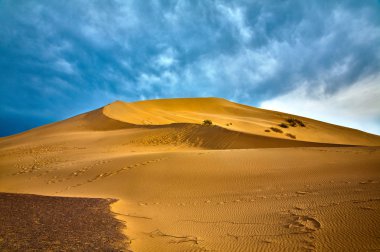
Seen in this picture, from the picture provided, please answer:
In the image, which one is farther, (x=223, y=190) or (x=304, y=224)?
(x=223, y=190)

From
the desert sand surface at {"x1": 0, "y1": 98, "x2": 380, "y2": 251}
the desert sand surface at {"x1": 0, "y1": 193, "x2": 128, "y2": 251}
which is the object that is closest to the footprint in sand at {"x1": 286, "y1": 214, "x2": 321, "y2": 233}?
the desert sand surface at {"x1": 0, "y1": 98, "x2": 380, "y2": 251}

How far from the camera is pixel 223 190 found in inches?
313

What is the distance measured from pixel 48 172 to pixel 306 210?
10731 mm

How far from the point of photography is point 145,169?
10438 millimetres

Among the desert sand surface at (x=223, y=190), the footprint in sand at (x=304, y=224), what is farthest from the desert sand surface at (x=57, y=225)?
the footprint in sand at (x=304, y=224)

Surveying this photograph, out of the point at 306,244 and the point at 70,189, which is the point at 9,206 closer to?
the point at 70,189

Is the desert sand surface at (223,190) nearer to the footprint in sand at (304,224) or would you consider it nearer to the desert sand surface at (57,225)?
the footprint in sand at (304,224)

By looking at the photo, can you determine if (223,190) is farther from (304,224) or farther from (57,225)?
(57,225)

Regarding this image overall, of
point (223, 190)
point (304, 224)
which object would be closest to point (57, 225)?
point (304, 224)

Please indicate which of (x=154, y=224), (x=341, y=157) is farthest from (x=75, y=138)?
(x=341, y=157)

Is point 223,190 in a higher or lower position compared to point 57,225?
higher

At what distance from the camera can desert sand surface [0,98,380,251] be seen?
4290mm

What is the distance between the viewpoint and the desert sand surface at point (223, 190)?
4.29 metres

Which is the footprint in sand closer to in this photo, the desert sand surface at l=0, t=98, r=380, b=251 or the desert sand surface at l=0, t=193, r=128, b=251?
the desert sand surface at l=0, t=98, r=380, b=251
